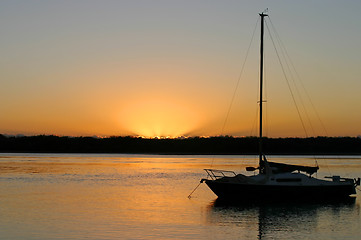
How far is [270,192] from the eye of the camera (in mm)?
36094

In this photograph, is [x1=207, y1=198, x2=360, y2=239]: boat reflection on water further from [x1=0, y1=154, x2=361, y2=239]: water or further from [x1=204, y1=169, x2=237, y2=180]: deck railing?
[x1=204, y1=169, x2=237, y2=180]: deck railing

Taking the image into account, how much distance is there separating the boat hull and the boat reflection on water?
476 mm

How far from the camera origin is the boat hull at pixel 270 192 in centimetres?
3609

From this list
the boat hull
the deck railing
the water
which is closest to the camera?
the water

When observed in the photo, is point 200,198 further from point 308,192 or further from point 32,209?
point 32,209

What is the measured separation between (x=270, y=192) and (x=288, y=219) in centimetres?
635

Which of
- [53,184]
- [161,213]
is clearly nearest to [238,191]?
[161,213]

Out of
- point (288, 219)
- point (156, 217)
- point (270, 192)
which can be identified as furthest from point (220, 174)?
point (156, 217)

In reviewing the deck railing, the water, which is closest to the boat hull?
the water

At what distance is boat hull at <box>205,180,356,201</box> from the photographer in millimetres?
36094

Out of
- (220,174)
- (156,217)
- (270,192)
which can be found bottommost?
(156,217)

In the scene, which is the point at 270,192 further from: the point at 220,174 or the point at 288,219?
the point at 220,174

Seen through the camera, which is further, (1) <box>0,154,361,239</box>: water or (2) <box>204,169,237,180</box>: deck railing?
(2) <box>204,169,237,180</box>: deck railing

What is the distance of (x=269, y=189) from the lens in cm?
3606
